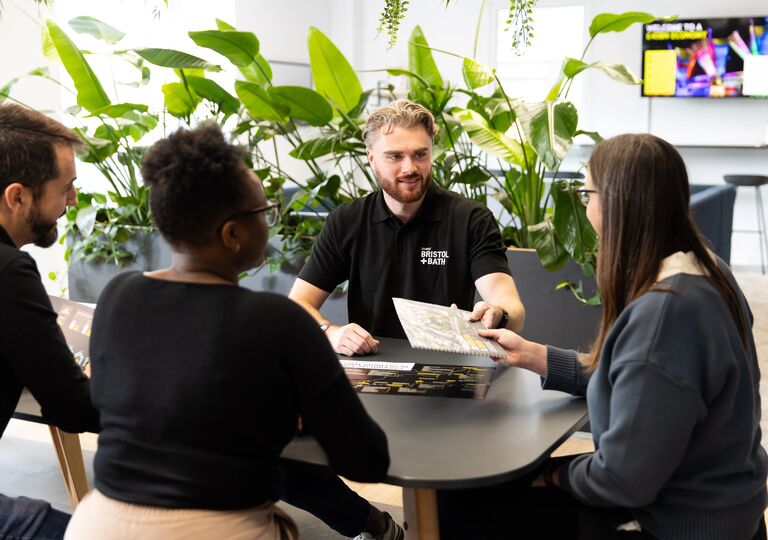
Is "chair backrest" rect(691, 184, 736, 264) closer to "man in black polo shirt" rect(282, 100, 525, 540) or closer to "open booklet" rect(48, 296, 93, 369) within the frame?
"man in black polo shirt" rect(282, 100, 525, 540)

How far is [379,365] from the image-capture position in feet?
6.41

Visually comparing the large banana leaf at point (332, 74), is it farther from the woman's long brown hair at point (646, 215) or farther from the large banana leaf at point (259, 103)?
the woman's long brown hair at point (646, 215)

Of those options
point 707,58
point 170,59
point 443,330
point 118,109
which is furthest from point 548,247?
point 707,58

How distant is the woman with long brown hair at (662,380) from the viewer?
1289mm

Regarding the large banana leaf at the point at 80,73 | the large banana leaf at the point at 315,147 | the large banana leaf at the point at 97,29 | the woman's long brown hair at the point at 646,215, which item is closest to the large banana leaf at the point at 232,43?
the large banana leaf at the point at 315,147

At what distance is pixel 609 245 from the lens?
145 cm

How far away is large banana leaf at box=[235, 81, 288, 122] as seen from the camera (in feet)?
11.0

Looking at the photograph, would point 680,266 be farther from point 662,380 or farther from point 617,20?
point 617,20

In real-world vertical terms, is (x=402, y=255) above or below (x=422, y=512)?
above

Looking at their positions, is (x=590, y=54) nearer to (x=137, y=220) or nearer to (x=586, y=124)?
(x=586, y=124)

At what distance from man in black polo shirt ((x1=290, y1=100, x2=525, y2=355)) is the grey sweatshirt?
43.8 inches

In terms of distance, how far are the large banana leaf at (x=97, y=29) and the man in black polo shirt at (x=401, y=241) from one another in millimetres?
2005

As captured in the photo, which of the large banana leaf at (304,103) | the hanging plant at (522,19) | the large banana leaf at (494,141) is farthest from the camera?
the large banana leaf at (494,141)

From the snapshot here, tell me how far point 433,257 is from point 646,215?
117cm
